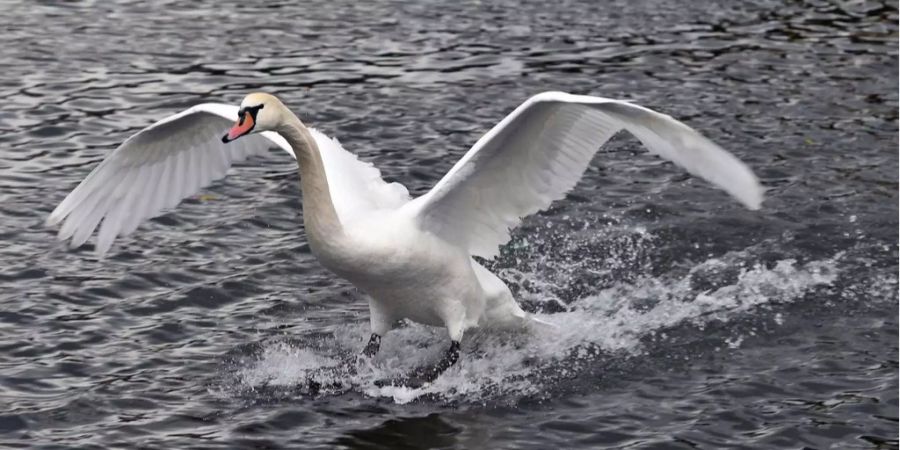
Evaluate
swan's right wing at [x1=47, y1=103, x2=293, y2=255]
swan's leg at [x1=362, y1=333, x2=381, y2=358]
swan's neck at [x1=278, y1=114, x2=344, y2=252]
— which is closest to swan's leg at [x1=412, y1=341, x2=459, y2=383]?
swan's leg at [x1=362, y1=333, x2=381, y2=358]

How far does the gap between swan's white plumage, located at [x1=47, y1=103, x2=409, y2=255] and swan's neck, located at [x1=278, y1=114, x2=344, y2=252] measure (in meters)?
0.67

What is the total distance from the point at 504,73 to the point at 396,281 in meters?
7.69

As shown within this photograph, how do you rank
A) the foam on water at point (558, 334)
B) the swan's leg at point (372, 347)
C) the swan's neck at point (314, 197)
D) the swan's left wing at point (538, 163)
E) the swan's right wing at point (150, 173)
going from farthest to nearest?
the swan's leg at point (372, 347) < the swan's right wing at point (150, 173) < the foam on water at point (558, 334) < the swan's neck at point (314, 197) < the swan's left wing at point (538, 163)

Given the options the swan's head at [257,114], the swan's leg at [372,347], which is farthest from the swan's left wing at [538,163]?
the swan's head at [257,114]

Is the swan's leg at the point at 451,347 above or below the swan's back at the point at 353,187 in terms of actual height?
below

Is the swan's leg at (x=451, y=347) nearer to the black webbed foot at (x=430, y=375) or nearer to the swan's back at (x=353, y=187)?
the black webbed foot at (x=430, y=375)

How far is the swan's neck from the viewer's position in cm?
885

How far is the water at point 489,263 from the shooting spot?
9258 millimetres

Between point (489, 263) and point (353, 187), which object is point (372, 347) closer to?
point (353, 187)

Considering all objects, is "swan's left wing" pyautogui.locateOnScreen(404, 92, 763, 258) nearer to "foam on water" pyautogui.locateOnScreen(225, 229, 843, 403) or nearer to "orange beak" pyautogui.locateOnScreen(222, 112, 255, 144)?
"foam on water" pyautogui.locateOnScreen(225, 229, 843, 403)

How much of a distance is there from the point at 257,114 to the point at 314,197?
2.13ft

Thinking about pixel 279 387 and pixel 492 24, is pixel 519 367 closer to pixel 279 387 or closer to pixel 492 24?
pixel 279 387

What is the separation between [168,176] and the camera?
10469 millimetres

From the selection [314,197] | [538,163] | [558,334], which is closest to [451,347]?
[558,334]
